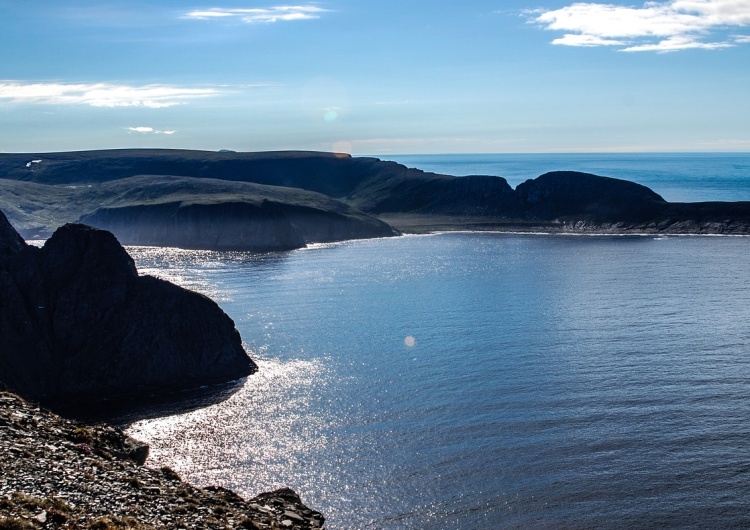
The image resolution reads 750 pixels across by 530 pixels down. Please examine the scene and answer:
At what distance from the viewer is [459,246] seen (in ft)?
644

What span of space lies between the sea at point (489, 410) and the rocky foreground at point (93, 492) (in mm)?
12497

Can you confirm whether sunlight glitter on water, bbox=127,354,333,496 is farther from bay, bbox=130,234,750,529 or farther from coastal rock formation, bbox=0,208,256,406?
coastal rock formation, bbox=0,208,256,406

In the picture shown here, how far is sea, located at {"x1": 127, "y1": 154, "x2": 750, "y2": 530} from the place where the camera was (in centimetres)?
4678

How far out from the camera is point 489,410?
202 feet

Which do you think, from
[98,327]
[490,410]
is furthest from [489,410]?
[98,327]

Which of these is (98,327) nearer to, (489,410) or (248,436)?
(248,436)

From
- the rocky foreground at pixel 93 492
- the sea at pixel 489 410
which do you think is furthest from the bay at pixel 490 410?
the rocky foreground at pixel 93 492

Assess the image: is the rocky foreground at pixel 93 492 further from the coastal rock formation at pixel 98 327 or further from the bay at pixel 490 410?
the coastal rock formation at pixel 98 327

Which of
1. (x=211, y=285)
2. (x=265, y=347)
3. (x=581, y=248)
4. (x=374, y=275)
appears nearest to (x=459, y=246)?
(x=581, y=248)

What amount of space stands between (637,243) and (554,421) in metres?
148

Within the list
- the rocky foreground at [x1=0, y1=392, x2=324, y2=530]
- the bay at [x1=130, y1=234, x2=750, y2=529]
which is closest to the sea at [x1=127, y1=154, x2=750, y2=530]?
the bay at [x1=130, y1=234, x2=750, y2=529]

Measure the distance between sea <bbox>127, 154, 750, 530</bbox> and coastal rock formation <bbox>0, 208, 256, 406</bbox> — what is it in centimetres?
687

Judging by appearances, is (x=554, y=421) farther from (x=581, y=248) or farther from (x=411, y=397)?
(x=581, y=248)

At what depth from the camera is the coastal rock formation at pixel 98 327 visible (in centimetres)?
6988
